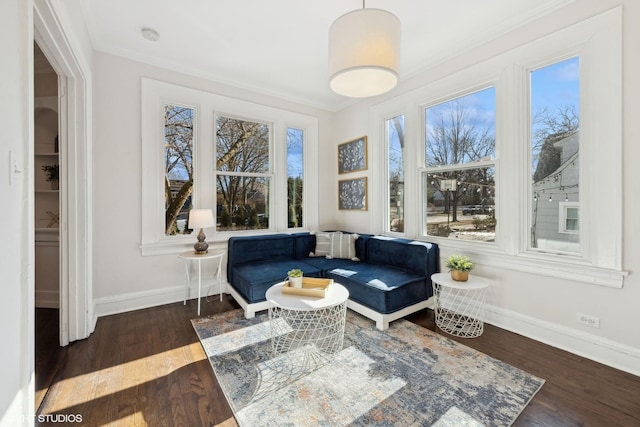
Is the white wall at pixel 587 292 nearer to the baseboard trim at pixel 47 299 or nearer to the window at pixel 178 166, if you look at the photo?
the window at pixel 178 166

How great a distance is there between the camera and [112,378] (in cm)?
196

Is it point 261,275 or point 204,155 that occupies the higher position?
point 204,155

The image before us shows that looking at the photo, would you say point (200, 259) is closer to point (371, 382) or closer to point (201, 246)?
point (201, 246)

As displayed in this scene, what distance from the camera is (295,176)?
14.6ft

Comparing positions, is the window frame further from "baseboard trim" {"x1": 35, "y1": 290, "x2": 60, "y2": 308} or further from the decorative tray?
"baseboard trim" {"x1": 35, "y1": 290, "x2": 60, "y2": 308}

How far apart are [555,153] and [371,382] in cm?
250

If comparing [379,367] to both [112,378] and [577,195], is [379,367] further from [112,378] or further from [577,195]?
[577,195]

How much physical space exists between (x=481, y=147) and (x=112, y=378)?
12.7ft

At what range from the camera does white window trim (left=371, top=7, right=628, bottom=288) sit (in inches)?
82.8

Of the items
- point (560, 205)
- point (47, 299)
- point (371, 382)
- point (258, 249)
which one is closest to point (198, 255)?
point (258, 249)

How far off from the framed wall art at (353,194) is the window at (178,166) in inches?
92.1
